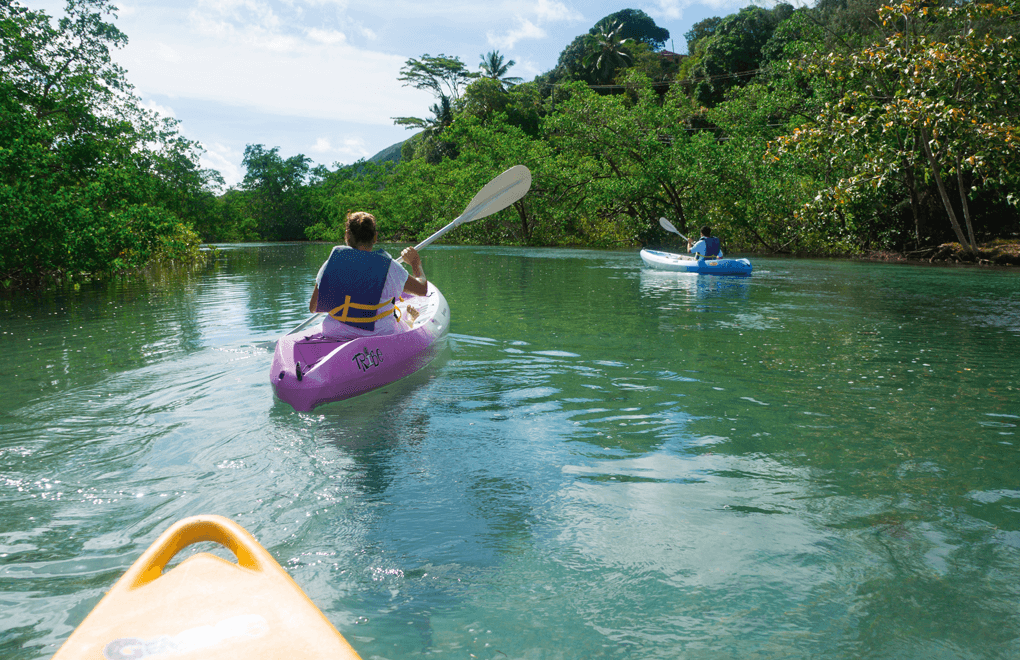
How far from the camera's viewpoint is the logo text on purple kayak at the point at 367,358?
469cm

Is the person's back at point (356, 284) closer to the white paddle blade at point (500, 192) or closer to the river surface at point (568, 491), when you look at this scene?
the river surface at point (568, 491)

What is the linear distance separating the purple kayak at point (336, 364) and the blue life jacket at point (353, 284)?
8.7 inches

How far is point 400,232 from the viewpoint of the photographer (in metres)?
48.4

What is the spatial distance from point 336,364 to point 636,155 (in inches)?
1068

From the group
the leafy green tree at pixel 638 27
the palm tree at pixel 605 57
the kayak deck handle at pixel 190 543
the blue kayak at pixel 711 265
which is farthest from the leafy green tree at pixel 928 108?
the leafy green tree at pixel 638 27

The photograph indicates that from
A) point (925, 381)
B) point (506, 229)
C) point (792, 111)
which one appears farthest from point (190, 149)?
point (925, 381)

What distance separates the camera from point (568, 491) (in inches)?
124

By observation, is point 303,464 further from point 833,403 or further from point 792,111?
point 792,111

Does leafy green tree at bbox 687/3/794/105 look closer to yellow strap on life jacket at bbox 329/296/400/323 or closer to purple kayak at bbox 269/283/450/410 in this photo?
purple kayak at bbox 269/283/450/410

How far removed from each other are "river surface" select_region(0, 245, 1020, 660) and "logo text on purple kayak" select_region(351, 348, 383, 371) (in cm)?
26

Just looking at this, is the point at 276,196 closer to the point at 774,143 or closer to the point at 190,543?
the point at 774,143

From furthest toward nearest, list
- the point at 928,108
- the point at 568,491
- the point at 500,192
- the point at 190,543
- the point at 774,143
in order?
the point at 774,143, the point at 928,108, the point at 500,192, the point at 568,491, the point at 190,543

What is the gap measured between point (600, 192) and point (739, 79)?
15.8 meters

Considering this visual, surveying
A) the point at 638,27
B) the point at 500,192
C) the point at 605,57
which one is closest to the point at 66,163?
the point at 500,192
